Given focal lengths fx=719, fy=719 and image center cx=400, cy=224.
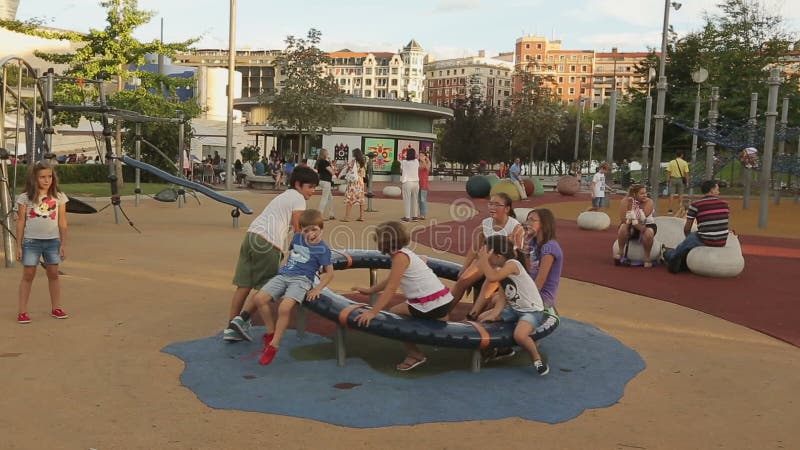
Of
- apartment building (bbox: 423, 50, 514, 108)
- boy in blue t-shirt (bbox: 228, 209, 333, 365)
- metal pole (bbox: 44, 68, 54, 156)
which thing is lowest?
boy in blue t-shirt (bbox: 228, 209, 333, 365)

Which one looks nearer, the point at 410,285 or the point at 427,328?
the point at 427,328

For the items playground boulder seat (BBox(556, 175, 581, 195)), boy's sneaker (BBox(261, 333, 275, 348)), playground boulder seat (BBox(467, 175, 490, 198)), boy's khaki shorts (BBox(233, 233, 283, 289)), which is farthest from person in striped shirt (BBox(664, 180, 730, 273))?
playground boulder seat (BBox(556, 175, 581, 195))

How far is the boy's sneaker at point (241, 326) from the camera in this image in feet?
19.9

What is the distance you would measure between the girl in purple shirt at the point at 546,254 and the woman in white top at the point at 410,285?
102 centimetres

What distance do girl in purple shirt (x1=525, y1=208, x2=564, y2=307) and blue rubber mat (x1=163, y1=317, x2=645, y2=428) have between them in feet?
1.67

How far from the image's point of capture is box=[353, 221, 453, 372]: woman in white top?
5570mm

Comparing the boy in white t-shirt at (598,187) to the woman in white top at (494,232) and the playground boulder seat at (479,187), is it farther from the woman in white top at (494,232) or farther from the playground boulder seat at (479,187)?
the woman in white top at (494,232)

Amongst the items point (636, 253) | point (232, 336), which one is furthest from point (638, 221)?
point (232, 336)

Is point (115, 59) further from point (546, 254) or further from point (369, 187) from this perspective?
point (546, 254)

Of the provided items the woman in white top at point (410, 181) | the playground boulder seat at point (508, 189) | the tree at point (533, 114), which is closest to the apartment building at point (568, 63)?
the tree at point (533, 114)

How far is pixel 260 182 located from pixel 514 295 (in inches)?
1150

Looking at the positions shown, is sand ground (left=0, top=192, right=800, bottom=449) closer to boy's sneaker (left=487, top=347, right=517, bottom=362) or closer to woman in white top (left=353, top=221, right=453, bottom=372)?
boy's sneaker (left=487, top=347, right=517, bottom=362)

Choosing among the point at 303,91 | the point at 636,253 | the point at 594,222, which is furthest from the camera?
the point at 303,91

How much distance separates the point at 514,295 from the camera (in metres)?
5.80
